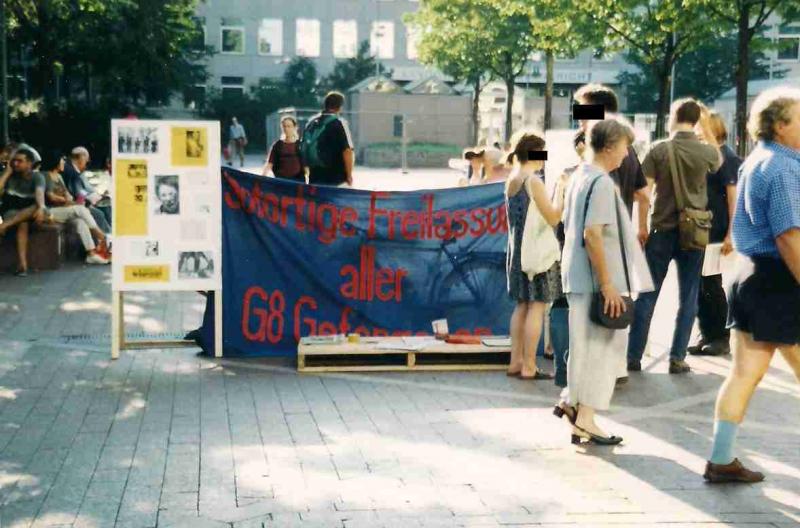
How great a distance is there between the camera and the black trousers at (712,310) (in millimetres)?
9125

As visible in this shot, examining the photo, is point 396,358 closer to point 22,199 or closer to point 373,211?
point 373,211

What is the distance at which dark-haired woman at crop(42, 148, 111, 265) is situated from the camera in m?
14.5

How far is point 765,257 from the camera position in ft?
17.5

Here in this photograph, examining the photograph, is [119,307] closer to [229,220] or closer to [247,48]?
[229,220]

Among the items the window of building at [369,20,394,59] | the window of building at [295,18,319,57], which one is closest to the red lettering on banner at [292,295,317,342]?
the window of building at [295,18,319,57]

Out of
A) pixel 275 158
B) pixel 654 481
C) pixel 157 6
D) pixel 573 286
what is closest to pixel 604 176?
pixel 573 286

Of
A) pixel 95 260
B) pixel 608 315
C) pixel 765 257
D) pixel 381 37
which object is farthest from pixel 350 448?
pixel 381 37

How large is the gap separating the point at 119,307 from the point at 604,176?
410cm

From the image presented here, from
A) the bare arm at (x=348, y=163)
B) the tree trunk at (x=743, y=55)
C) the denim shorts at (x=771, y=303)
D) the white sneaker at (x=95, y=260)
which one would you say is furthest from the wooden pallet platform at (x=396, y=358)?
the tree trunk at (x=743, y=55)

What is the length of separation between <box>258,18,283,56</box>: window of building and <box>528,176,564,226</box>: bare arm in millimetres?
60288

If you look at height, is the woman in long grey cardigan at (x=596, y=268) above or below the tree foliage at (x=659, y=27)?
below

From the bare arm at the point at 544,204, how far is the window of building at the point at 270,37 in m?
60.3

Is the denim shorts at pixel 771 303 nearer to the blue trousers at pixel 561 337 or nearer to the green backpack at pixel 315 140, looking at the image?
the blue trousers at pixel 561 337

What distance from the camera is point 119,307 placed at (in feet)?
28.0
